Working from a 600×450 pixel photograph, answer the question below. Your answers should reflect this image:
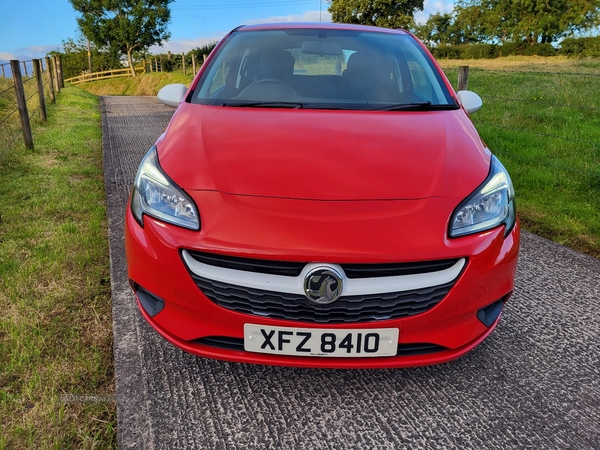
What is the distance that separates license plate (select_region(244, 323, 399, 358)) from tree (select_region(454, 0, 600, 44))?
193 feet

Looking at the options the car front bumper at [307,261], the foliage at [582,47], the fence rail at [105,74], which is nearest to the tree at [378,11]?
the foliage at [582,47]

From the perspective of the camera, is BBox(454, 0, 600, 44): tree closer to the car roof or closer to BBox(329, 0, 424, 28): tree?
BBox(329, 0, 424, 28): tree

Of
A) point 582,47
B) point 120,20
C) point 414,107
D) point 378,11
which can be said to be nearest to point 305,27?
point 414,107

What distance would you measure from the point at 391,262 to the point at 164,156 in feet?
3.51

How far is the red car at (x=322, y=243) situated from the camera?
1.62 meters

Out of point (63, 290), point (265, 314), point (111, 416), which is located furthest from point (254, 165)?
point (63, 290)

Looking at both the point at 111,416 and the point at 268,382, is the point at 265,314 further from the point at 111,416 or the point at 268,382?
the point at 111,416

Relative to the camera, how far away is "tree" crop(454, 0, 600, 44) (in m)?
50.7

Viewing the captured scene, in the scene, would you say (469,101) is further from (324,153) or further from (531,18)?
(531,18)

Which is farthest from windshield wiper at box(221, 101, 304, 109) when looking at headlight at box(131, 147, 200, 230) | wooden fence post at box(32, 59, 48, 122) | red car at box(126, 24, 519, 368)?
wooden fence post at box(32, 59, 48, 122)

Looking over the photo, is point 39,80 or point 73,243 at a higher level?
point 39,80

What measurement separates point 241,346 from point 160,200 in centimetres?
63

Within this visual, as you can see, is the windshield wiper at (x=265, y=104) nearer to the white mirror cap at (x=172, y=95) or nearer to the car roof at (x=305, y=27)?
the white mirror cap at (x=172, y=95)

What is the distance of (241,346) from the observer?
1.74m
